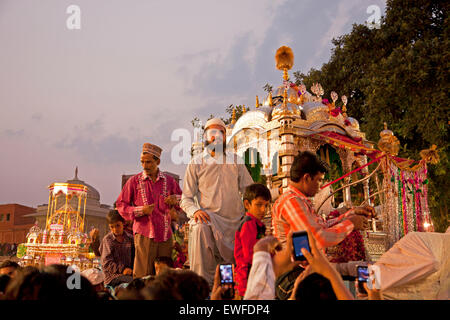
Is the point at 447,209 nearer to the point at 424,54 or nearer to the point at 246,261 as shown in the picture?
the point at 424,54

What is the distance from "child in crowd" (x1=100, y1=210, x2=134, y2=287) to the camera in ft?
17.9

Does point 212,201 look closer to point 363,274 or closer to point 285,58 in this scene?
point 363,274

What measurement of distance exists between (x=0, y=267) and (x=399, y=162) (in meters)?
6.86

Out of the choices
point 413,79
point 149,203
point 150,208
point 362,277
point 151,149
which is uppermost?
point 413,79

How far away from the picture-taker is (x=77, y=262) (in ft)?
38.6

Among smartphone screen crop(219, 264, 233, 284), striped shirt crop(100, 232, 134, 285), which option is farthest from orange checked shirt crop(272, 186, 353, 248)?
striped shirt crop(100, 232, 134, 285)

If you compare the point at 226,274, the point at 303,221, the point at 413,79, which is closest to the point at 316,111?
the point at 413,79

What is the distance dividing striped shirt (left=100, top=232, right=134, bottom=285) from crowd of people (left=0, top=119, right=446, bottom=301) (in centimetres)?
1

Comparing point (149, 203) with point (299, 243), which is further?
point (149, 203)

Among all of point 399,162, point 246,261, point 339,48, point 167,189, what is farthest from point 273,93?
point 339,48

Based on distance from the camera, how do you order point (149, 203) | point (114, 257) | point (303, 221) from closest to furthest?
point (303, 221)
point (149, 203)
point (114, 257)

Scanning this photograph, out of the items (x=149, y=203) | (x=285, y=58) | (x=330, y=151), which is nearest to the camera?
(x=149, y=203)

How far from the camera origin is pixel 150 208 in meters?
5.21

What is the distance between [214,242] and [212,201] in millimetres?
553
